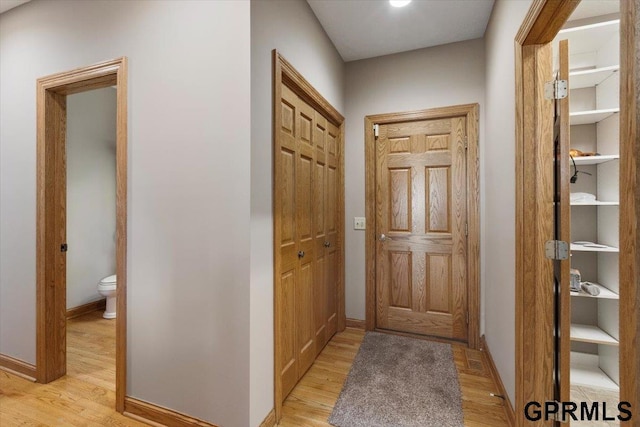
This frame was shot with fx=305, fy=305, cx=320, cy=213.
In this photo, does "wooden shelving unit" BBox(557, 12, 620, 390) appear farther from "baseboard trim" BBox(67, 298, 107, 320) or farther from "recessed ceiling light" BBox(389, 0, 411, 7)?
"baseboard trim" BBox(67, 298, 107, 320)

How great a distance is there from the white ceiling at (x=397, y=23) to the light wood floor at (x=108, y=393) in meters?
2.72

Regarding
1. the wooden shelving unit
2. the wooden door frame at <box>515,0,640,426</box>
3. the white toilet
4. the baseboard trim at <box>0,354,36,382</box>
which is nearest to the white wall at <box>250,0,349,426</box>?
the wooden door frame at <box>515,0,640,426</box>

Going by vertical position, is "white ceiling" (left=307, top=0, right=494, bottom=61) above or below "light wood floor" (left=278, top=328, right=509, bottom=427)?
above

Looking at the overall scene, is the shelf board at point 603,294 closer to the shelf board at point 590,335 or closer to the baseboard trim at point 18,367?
the shelf board at point 590,335

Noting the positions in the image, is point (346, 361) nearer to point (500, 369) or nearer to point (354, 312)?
point (354, 312)

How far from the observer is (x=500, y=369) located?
79.4 inches

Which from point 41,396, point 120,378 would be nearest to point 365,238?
point 120,378

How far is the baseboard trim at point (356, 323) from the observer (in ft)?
10.1

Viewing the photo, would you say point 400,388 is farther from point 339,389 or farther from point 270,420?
point 270,420

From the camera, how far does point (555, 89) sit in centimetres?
148

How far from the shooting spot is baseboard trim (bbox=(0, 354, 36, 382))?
2145 mm

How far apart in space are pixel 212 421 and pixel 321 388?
767 mm

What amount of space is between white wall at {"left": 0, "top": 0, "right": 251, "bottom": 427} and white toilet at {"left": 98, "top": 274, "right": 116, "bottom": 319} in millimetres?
1786

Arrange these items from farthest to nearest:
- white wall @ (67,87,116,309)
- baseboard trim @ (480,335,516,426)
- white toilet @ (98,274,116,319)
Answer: white wall @ (67,87,116,309) → white toilet @ (98,274,116,319) → baseboard trim @ (480,335,516,426)
